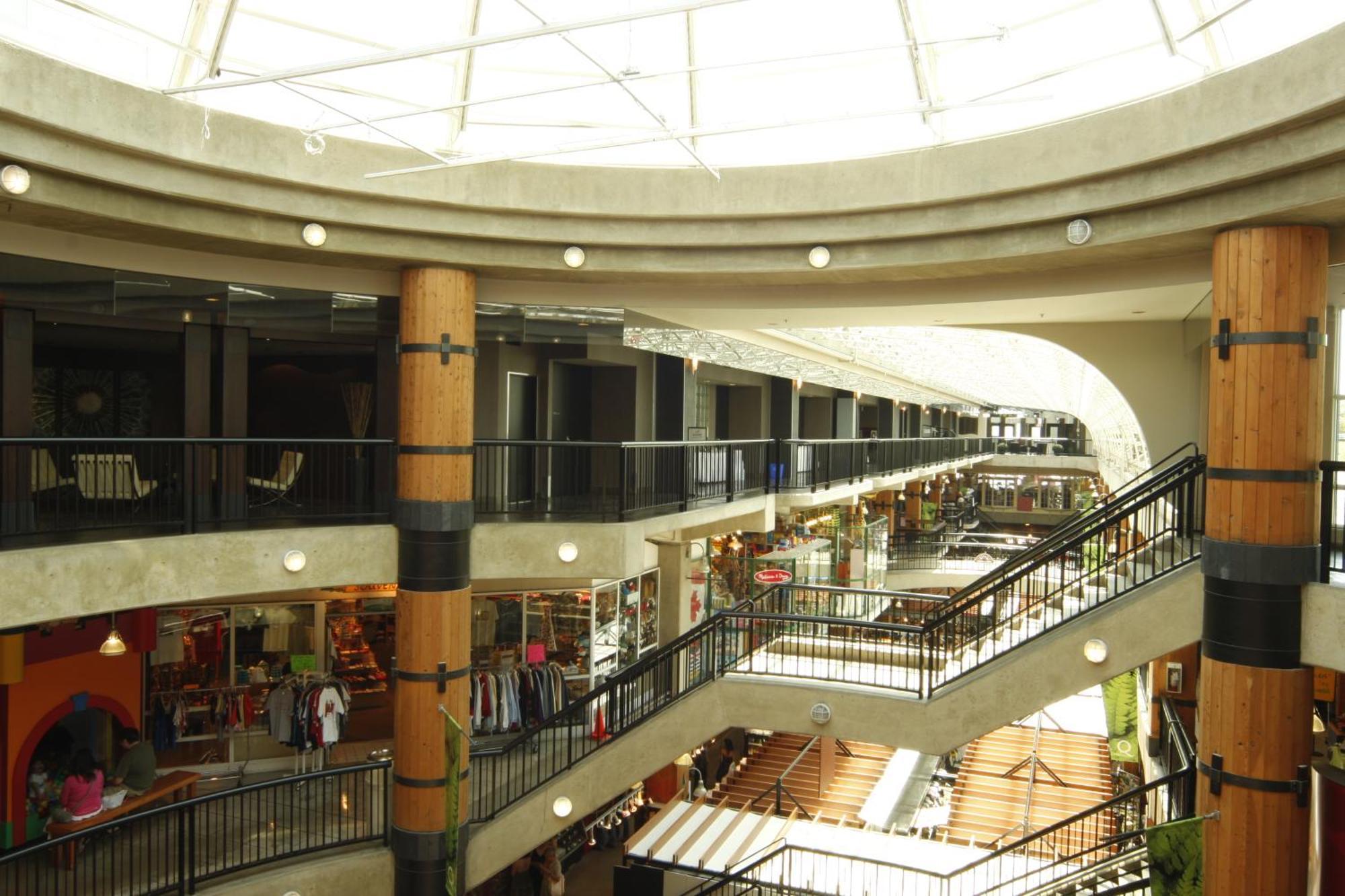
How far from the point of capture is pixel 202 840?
415 inches

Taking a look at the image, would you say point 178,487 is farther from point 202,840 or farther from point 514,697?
point 514,697

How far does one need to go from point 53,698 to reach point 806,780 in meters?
12.8

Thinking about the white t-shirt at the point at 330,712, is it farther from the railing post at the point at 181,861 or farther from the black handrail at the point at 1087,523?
the black handrail at the point at 1087,523

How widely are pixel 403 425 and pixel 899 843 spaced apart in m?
9.56

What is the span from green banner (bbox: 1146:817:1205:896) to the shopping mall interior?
3 cm

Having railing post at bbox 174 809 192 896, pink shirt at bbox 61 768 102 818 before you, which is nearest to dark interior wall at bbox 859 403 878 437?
pink shirt at bbox 61 768 102 818

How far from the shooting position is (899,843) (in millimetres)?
13719

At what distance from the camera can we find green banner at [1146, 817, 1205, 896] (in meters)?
7.43

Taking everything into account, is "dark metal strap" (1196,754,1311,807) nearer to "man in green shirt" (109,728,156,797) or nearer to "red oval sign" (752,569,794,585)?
"red oval sign" (752,569,794,585)

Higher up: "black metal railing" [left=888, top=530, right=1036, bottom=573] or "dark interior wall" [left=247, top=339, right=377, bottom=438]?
"dark interior wall" [left=247, top=339, right=377, bottom=438]

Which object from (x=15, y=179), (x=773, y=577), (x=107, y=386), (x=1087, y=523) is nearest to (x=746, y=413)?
(x=773, y=577)

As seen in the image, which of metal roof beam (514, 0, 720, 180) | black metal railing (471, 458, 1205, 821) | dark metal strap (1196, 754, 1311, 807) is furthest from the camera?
black metal railing (471, 458, 1205, 821)

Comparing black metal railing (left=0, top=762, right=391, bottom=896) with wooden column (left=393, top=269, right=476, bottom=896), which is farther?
wooden column (left=393, top=269, right=476, bottom=896)

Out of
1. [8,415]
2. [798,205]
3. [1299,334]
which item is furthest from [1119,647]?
[8,415]
